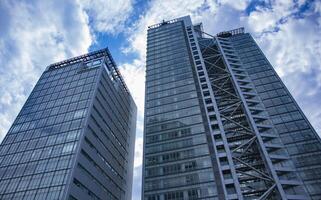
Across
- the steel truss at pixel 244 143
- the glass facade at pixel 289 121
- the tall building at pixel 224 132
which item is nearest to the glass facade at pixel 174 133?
the tall building at pixel 224 132

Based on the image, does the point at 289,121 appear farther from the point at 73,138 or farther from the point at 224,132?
the point at 73,138

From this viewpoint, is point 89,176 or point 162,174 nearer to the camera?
point 162,174

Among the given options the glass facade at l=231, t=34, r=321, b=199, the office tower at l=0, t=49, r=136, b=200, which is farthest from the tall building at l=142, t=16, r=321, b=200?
the office tower at l=0, t=49, r=136, b=200

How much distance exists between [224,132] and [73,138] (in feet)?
129

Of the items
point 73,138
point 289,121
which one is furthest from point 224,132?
point 73,138

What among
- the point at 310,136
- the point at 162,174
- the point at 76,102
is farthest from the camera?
the point at 76,102

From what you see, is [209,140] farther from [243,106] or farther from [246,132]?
[243,106]

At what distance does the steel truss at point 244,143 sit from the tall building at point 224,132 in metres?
0.22

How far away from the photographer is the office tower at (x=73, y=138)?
61406 mm

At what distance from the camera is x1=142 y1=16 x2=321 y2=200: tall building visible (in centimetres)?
5634

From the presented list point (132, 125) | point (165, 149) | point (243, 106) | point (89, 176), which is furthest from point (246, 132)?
point (132, 125)

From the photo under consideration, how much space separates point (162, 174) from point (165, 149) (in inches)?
276

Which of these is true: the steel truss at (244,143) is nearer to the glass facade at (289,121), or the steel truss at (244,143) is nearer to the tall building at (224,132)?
the tall building at (224,132)

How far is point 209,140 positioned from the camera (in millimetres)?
63719
